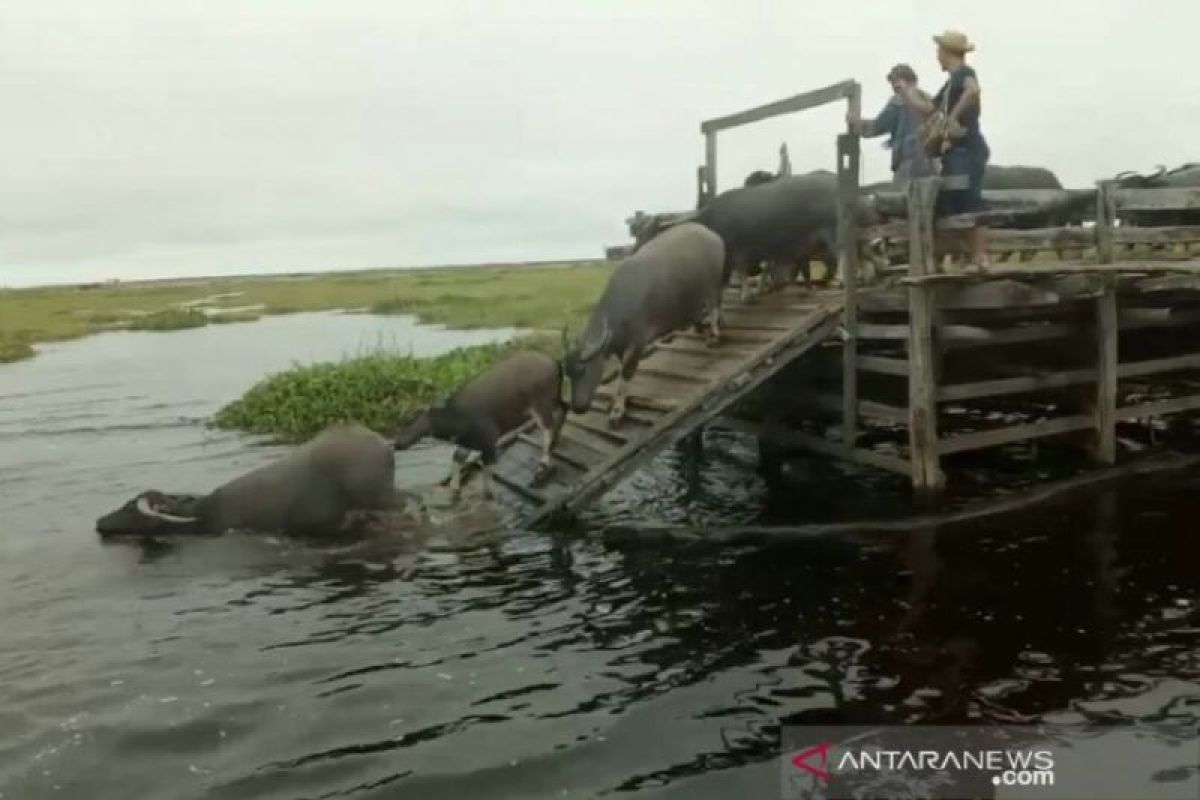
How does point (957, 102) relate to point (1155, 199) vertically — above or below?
above

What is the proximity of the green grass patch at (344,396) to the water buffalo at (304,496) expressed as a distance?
7.09 m

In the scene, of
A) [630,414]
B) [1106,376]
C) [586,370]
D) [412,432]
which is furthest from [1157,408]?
[412,432]

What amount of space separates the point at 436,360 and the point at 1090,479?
14366 mm

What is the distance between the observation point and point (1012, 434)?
13.2m

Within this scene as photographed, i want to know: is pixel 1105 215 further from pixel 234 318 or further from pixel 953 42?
pixel 234 318

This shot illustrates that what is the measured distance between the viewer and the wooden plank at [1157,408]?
14273 mm

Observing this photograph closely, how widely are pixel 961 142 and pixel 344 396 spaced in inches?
524

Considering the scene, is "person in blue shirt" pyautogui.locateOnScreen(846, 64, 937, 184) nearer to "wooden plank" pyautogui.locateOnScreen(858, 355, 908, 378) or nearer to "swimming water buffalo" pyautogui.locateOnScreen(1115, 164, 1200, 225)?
"wooden plank" pyautogui.locateOnScreen(858, 355, 908, 378)

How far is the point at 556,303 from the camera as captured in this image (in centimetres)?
5088

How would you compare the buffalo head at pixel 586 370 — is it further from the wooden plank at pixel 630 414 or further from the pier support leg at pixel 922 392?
the pier support leg at pixel 922 392

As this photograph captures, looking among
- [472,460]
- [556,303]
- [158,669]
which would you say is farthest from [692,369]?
[556,303]

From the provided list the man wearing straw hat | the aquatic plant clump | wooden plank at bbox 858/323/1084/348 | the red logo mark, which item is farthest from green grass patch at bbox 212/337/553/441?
the red logo mark

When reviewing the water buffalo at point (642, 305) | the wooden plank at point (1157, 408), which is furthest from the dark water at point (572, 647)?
the water buffalo at point (642, 305)

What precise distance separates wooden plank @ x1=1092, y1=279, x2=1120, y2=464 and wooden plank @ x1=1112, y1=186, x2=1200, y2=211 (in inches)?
42.3
